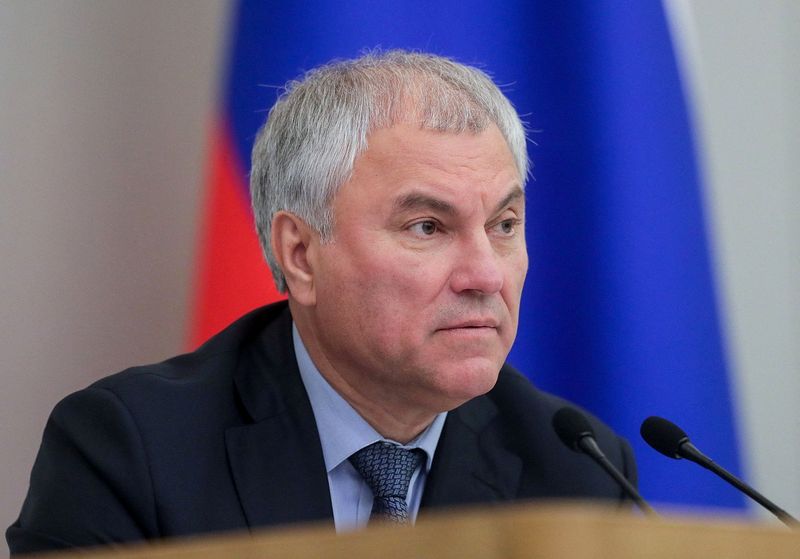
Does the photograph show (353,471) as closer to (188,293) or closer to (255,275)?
(255,275)

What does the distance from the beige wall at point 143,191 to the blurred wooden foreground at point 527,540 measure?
1.98 m

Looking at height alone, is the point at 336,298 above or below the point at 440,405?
above

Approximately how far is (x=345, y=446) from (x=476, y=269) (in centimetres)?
42

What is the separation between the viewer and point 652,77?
2.67 m

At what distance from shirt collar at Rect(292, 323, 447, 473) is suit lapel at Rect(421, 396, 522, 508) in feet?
0.11

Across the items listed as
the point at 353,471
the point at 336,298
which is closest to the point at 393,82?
the point at 336,298

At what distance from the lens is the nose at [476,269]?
6.04 ft

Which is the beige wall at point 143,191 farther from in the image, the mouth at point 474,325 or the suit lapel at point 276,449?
the mouth at point 474,325

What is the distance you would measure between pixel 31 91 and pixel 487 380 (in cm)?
163

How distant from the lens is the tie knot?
1933 mm

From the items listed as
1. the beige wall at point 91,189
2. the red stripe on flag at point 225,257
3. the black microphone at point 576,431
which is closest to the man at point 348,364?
the black microphone at point 576,431

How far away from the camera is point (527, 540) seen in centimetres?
75

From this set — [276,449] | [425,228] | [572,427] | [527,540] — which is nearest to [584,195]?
[425,228]

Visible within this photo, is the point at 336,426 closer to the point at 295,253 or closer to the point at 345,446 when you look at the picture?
the point at 345,446
